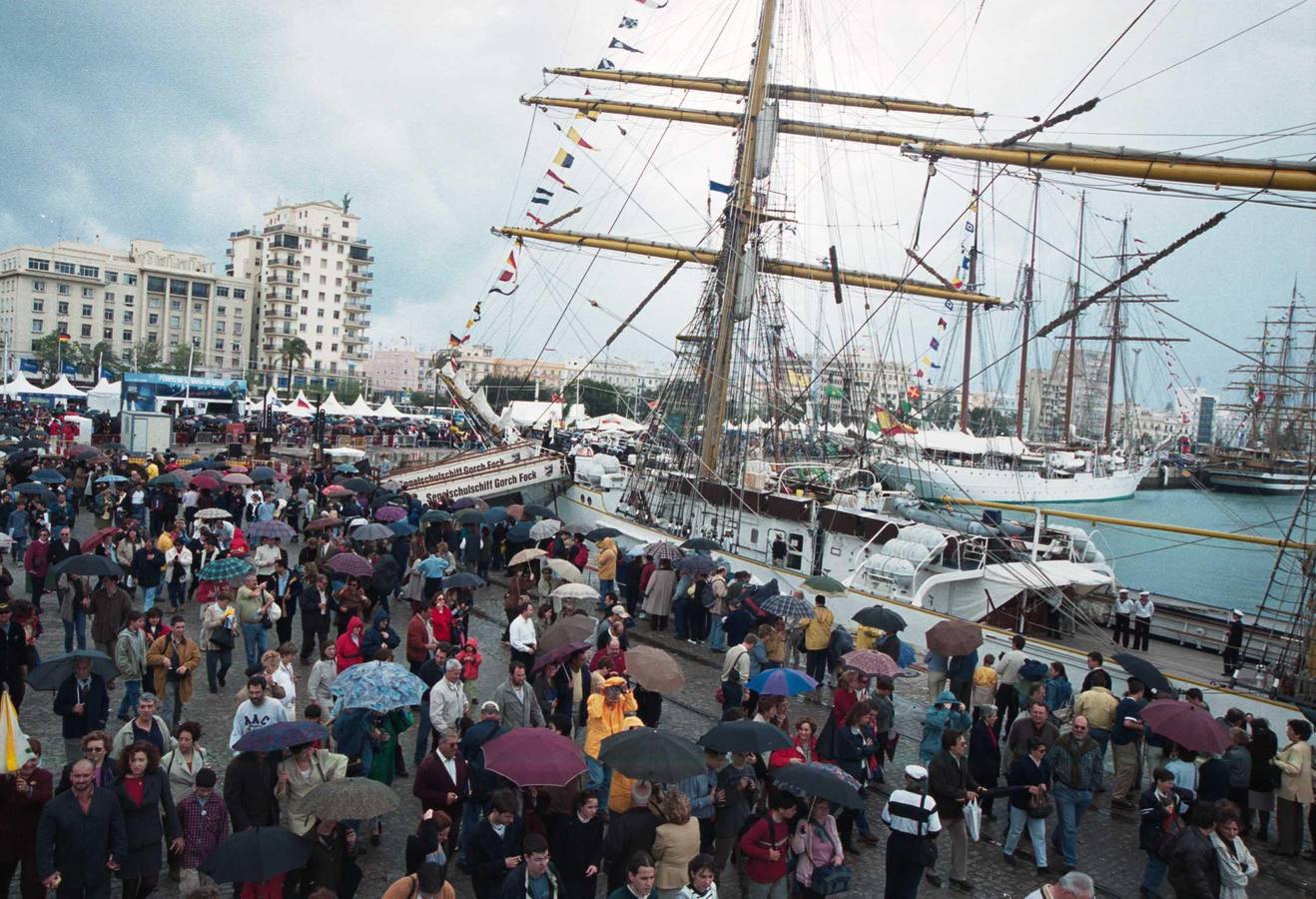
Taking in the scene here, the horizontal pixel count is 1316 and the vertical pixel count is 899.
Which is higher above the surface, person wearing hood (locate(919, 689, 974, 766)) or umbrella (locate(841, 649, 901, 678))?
umbrella (locate(841, 649, 901, 678))

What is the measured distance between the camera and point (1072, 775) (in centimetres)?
816

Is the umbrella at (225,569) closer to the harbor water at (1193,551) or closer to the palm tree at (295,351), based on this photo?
the harbor water at (1193,551)

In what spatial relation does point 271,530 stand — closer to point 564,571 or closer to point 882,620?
point 564,571

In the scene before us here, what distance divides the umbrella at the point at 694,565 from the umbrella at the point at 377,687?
742 cm

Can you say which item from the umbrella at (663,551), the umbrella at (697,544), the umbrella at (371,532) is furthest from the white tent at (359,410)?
the umbrella at (663,551)

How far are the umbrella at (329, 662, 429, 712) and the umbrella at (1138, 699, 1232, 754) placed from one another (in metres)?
6.73

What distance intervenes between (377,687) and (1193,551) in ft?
230

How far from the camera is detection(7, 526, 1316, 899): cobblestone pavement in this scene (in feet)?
25.8

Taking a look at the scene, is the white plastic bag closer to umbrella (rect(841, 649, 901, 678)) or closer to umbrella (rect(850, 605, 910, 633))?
umbrella (rect(841, 649, 901, 678))

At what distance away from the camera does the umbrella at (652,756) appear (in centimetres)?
640

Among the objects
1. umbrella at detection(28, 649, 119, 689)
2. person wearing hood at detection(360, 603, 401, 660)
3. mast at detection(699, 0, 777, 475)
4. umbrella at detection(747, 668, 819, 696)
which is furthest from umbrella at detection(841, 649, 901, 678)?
mast at detection(699, 0, 777, 475)

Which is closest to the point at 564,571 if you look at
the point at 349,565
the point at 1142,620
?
the point at 349,565

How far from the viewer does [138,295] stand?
348ft

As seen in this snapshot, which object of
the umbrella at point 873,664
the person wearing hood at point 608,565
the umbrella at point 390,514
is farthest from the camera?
the umbrella at point 390,514
